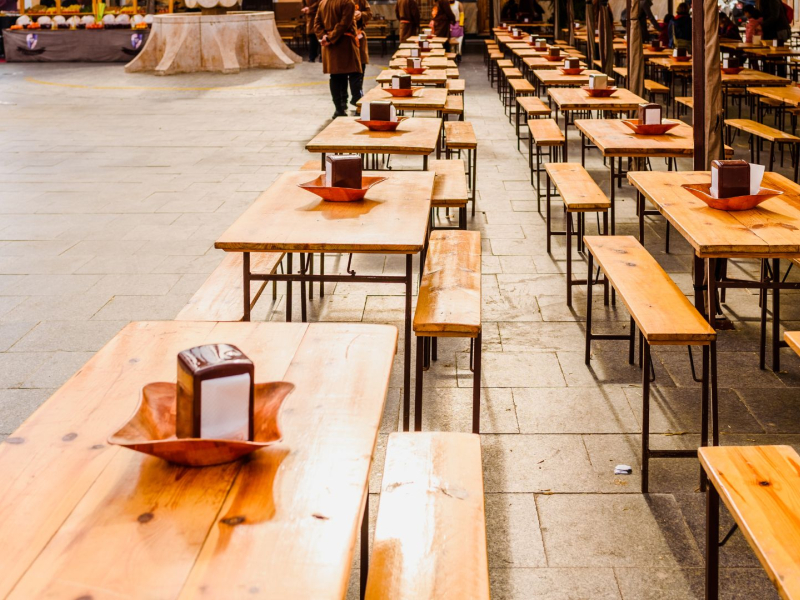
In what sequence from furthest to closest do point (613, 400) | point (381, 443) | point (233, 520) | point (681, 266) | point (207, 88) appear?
point (207, 88), point (681, 266), point (613, 400), point (381, 443), point (233, 520)

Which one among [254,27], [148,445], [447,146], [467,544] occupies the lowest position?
[467,544]

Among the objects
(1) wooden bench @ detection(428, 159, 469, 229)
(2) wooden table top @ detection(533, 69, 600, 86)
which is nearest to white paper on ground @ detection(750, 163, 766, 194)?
(1) wooden bench @ detection(428, 159, 469, 229)

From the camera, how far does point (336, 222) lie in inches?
121

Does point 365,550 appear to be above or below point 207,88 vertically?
below

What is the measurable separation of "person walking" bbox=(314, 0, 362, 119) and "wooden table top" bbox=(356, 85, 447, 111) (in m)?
2.66

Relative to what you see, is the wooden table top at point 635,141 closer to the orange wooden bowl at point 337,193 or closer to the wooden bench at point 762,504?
the orange wooden bowl at point 337,193

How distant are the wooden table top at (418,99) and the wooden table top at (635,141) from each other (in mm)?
1307

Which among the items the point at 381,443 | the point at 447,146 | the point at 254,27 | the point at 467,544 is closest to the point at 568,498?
the point at 381,443

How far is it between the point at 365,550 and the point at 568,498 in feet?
2.74

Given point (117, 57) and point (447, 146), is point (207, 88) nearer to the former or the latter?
point (117, 57)

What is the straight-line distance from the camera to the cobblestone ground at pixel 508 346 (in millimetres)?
2514

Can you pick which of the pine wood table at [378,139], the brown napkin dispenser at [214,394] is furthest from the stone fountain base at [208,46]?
the brown napkin dispenser at [214,394]

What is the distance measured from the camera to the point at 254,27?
55.5 feet

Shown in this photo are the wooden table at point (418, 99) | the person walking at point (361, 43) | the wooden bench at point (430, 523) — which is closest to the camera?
the wooden bench at point (430, 523)
